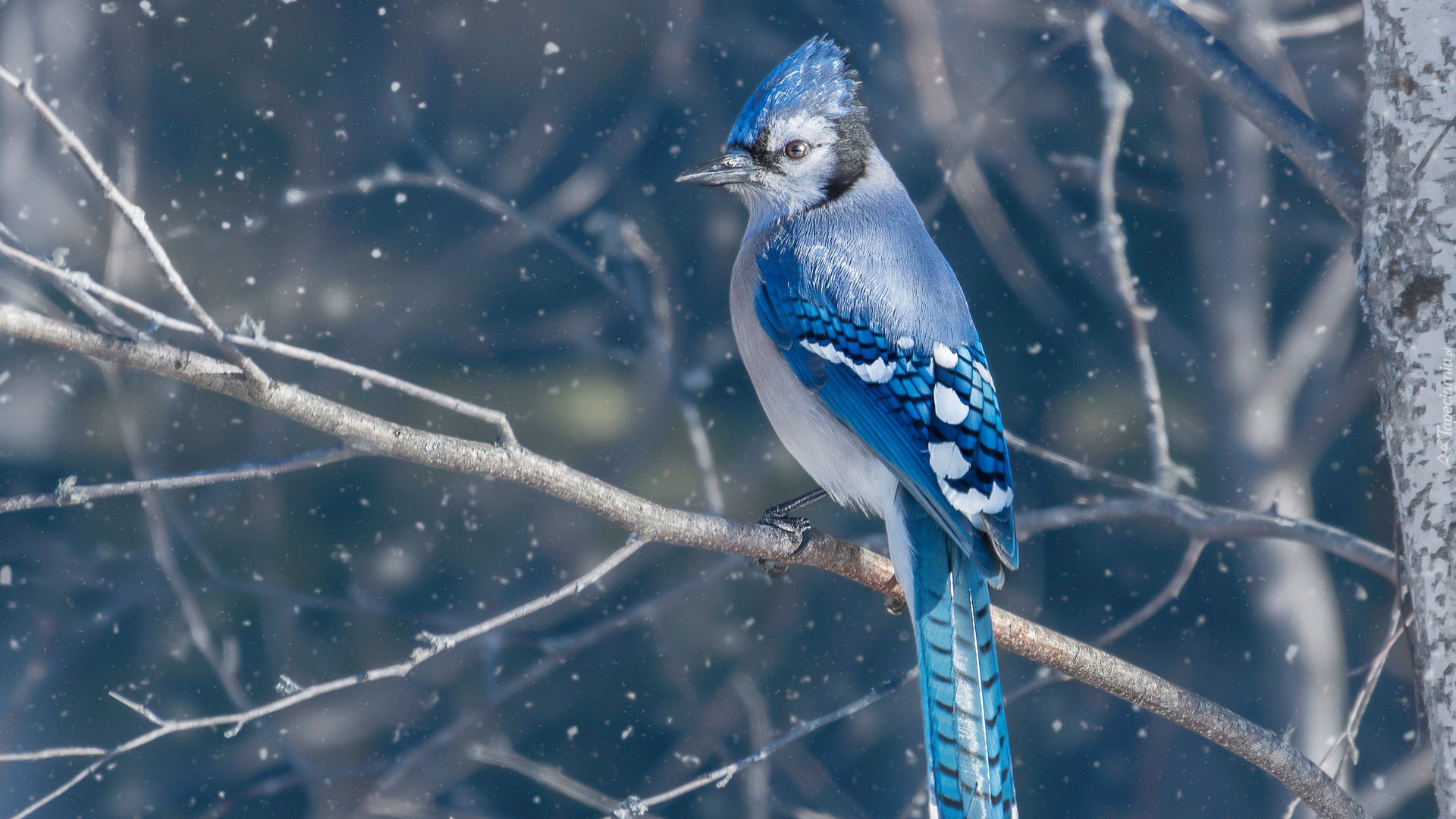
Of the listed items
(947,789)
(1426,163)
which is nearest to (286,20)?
(947,789)

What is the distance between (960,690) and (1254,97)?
100 centimetres

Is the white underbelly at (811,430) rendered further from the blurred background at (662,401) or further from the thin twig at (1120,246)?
the thin twig at (1120,246)

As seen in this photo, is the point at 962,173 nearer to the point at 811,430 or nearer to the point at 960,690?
the point at 811,430

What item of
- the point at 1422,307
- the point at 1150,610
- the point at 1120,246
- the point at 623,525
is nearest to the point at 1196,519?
the point at 1150,610

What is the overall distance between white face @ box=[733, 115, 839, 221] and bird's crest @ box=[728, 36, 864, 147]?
0.05 ft

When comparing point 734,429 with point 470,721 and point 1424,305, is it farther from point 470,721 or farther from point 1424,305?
point 1424,305

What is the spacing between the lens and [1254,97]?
1.37 m

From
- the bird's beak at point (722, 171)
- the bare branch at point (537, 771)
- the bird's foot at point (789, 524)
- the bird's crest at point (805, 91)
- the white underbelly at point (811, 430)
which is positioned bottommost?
the bare branch at point (537, 771)

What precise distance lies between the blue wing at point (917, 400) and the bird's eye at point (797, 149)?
0.15 m

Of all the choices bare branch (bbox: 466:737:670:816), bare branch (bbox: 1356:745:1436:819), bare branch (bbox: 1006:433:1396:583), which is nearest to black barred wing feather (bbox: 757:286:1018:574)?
bare branch (bbox: 1006:433:1396:583)

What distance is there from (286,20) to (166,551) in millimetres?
899

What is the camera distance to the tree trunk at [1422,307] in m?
1.03

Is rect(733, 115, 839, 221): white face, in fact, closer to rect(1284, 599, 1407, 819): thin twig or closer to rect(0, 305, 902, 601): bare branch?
rect(0, 305, 902, 601): bare branch

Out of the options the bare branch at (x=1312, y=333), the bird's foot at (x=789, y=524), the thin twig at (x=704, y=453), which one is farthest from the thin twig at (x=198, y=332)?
the bare branch at (x=1312, y=333)
